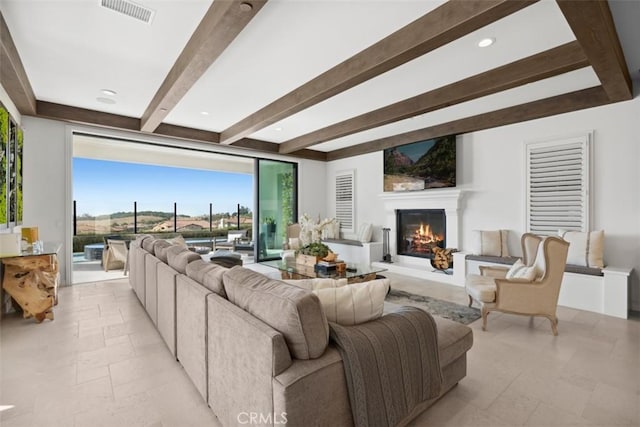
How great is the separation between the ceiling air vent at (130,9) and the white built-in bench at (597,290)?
5270 millimetres

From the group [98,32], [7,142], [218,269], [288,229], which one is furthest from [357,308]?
[288,229]

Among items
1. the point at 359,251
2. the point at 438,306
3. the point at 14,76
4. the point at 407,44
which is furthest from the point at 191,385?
the point at 359,251

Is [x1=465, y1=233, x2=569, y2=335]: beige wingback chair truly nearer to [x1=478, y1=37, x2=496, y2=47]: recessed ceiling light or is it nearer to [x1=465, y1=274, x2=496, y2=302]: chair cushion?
[x1=465, y1=274, x2=496, y2=302]: chair cushion

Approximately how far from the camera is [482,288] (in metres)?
3.24

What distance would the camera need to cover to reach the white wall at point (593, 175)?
12.2ft

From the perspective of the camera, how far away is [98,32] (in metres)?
2.65

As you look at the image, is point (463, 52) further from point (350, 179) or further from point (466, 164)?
point (350, 179)

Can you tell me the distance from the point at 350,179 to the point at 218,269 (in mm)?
5718

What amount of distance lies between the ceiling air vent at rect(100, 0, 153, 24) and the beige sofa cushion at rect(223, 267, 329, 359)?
2.38m

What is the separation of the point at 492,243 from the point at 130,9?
5219 mm

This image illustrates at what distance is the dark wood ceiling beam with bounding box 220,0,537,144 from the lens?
6.87 ft

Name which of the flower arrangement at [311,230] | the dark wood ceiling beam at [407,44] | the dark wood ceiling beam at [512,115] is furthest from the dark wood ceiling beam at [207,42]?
the dark wood ceiling beam at [512,115]

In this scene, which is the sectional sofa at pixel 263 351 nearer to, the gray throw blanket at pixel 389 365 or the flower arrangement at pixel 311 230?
the gray throw blanket at pixel 389 365

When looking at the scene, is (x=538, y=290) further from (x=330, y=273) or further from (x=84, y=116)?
(x=84, y=116)
